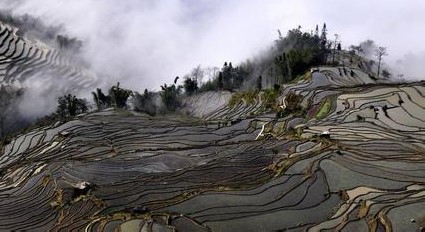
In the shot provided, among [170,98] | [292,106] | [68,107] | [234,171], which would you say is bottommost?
[234,171]

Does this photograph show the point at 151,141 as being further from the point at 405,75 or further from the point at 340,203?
the point at 405,75

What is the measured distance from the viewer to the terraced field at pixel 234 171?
63.4ft

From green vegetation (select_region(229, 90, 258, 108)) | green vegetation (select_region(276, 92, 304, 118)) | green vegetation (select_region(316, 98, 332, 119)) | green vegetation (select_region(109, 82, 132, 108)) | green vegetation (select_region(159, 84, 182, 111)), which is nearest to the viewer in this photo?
green vegetation (select_region(316, 98, 332, 119))

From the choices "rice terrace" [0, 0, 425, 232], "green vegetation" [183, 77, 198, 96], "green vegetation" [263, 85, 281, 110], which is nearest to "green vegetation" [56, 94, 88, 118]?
"rice terrace" [0, 0, 425, 232]

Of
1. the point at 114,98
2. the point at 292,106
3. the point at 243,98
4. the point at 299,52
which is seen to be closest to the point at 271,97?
the point at 243,98

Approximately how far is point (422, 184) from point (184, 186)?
9.39 meters

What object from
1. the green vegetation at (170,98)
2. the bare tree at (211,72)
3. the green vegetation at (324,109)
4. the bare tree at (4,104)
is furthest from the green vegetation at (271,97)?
the bare tree at (4,104)

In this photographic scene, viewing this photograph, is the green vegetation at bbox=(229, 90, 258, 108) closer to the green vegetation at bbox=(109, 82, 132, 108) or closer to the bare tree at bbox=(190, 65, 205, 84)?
the green vegetation at bbox=(109, 82, 132, 108)

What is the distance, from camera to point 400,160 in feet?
79.7

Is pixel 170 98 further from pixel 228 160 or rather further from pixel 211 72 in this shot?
pixel 228 160

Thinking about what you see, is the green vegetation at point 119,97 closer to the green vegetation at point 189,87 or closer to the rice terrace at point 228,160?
the rice terrace at point 228,160

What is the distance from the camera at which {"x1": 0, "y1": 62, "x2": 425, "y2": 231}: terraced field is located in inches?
761

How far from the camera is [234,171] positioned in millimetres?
24375

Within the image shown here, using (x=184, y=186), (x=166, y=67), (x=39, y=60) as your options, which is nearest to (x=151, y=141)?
(x=184, y=186)
